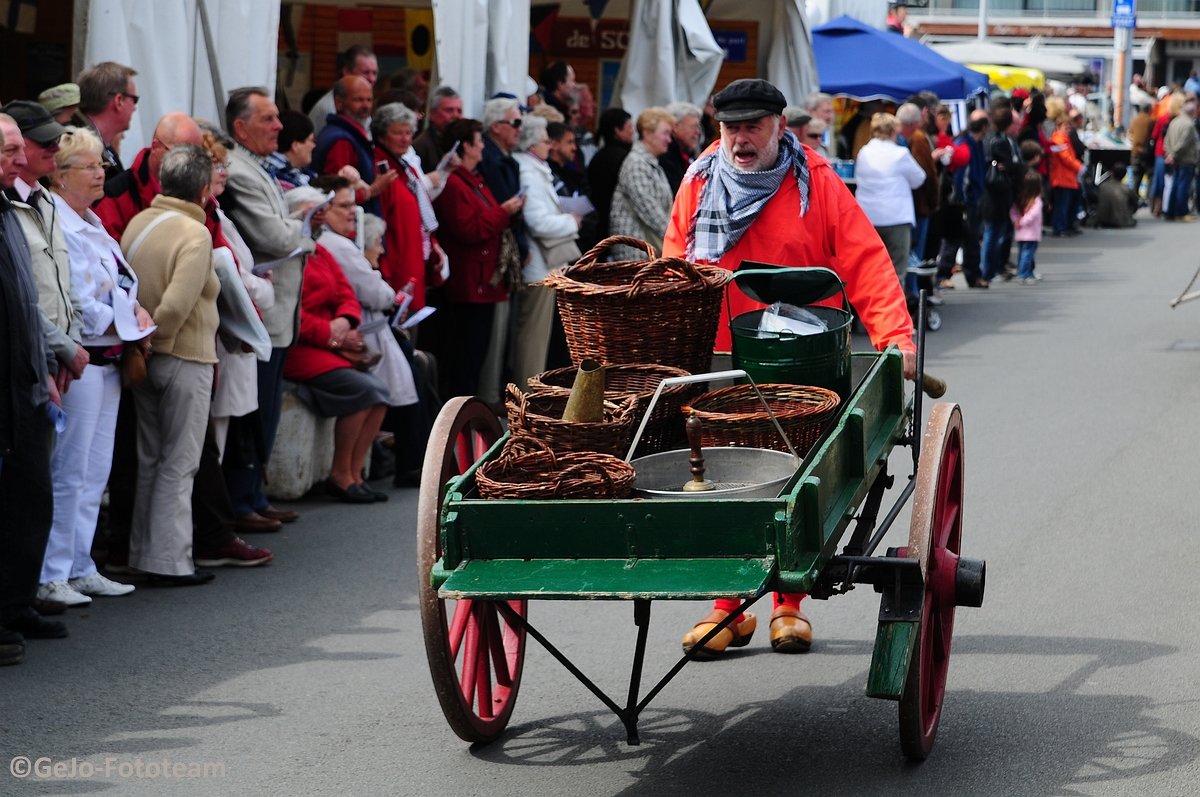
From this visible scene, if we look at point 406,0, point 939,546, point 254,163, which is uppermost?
point 406,0

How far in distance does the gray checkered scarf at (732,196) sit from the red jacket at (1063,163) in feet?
62.5

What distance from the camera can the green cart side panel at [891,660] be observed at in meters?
4.44

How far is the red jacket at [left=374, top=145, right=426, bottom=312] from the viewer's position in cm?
962

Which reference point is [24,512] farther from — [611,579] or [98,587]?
[611,579]

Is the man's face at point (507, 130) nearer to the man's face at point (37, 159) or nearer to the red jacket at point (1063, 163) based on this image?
the man's face at point (37, 159)

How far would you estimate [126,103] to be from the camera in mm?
7551

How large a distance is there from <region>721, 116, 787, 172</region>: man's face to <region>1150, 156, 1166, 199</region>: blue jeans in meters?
24.3

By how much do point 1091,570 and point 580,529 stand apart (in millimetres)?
3787

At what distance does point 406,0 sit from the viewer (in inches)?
563

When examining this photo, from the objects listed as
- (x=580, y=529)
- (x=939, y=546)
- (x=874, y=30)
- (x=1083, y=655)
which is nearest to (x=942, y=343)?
(x=874, y=30)

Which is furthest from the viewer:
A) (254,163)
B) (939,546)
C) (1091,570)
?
(254,163)

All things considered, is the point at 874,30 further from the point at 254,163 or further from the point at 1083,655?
the point at 1083,655

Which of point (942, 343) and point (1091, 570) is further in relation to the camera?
point (942, 343)

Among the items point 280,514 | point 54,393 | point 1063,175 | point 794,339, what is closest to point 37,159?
point 54,393
